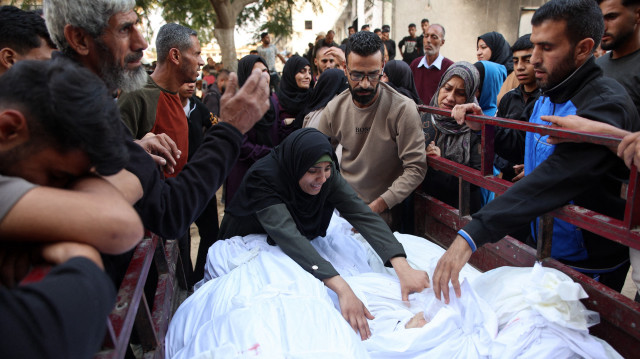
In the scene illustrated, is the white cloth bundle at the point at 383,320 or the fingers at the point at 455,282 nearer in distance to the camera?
the white cloth bundle at the point at 383,320

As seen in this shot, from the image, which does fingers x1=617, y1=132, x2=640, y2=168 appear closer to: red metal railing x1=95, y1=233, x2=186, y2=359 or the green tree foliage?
red metal railing x1=95, y1=233, x2=186, y2=359

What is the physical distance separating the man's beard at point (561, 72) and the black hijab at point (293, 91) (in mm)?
2567

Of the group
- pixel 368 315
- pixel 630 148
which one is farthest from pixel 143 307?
pixel 630 148

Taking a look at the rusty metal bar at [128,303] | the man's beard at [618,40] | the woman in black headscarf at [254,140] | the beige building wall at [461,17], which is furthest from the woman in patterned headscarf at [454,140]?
the beige building wall at [461,17]

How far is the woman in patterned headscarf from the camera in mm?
2766

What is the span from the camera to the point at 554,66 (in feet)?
5.81

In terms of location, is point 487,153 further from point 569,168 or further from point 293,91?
point 293,91

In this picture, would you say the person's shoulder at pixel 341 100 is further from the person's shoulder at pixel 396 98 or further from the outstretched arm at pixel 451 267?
the outstretched arm at pixel 451 267

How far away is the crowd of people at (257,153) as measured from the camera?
0.75 m

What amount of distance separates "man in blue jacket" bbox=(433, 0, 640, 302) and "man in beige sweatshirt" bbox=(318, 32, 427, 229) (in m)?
0.83

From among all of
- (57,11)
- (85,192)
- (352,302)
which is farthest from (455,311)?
(57,11)

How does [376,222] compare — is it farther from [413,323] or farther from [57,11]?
[57,11]

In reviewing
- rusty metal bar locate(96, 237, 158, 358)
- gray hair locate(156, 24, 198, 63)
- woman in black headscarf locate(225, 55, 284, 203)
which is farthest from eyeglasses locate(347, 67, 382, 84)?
rusty metal bar locate(96, 237, 158, 358)

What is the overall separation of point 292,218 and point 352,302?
0.63 metres
